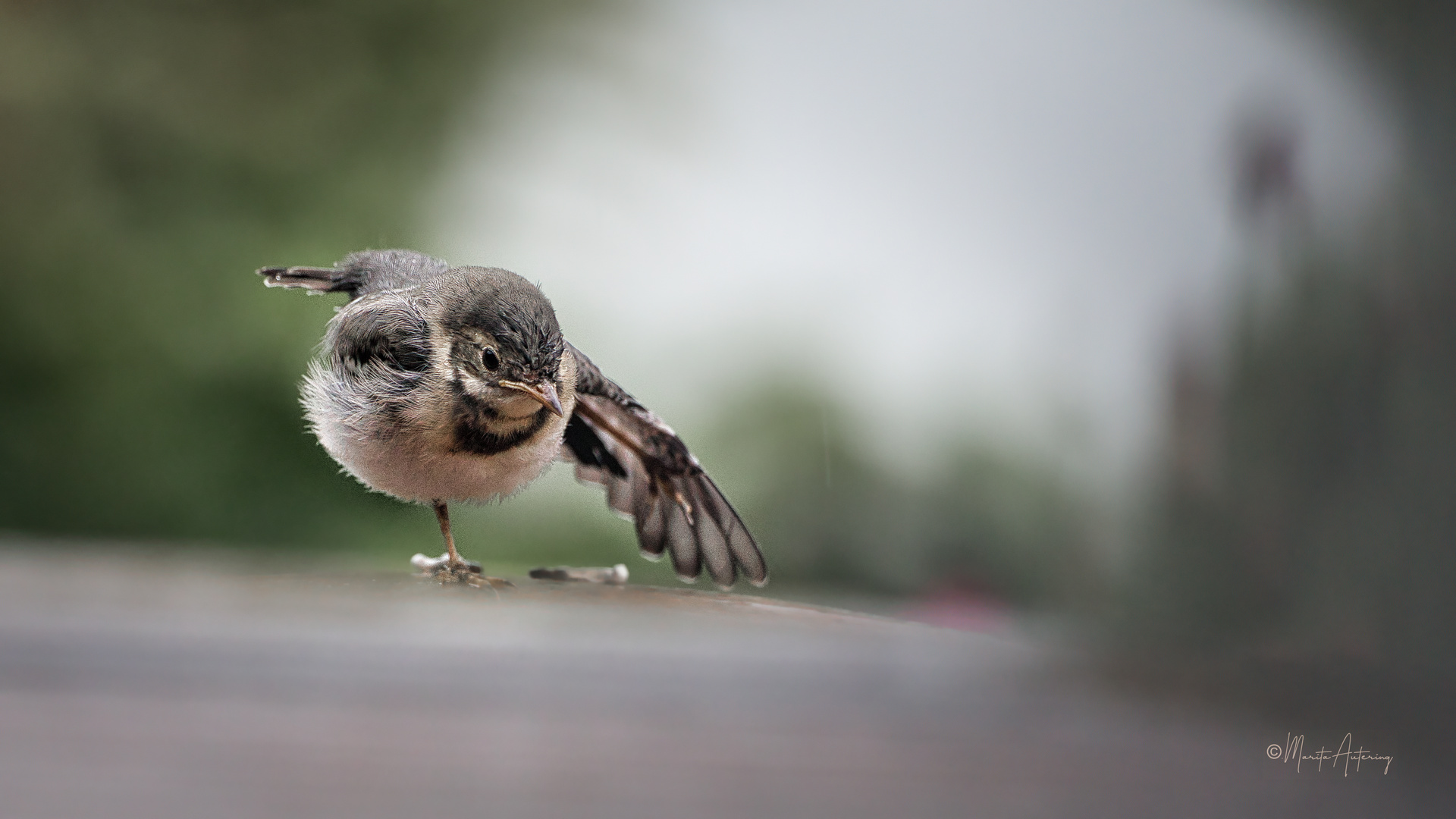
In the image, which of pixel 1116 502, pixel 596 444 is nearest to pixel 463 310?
pixel 596 444

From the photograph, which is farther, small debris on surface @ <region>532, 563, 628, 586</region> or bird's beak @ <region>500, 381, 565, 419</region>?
small debris on surface @ <region>532, 563, 628, 586</region>

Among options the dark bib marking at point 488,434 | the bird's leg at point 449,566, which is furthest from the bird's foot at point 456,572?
the dark bib marking at point 488,434

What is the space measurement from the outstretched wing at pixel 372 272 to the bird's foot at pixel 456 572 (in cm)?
26

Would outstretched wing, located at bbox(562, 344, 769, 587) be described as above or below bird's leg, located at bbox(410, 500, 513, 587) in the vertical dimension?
above

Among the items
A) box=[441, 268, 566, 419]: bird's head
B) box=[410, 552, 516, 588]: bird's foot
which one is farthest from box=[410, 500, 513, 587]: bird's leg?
box=[441, 268, 566, 419]: bird's head

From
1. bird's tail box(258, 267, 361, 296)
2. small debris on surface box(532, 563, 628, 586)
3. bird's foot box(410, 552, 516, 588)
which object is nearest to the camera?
bird's tail box(258, 267, 361, 296)

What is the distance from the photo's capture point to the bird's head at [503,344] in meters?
0.93

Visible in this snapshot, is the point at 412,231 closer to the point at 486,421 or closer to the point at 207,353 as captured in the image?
the point at 486,421

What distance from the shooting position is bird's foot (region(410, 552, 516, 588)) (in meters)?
1.02

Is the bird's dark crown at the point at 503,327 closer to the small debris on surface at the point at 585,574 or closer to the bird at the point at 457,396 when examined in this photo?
the bird at the point at 457,396

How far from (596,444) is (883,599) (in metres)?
0.50

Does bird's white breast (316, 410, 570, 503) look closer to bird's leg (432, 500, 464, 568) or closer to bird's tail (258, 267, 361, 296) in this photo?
bird's leg (432, 500, 464, 568)

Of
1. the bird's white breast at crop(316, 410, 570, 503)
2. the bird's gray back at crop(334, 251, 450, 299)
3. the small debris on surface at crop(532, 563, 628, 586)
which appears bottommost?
the small debris on surface at crop(532, 563, 628, 586)

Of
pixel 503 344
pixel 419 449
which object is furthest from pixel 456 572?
pixel 503 344
